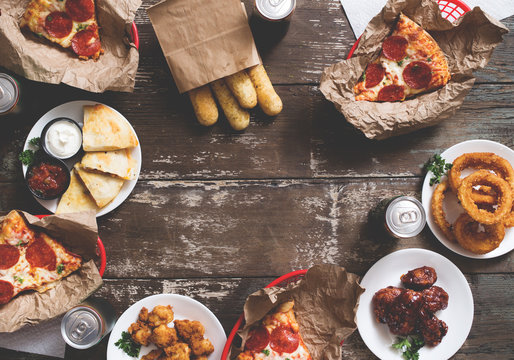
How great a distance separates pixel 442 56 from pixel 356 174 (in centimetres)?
92

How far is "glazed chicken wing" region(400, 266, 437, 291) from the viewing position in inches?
106

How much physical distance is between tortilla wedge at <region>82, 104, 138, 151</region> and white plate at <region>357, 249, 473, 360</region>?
1.75 metres

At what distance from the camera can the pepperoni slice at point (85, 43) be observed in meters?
2.70

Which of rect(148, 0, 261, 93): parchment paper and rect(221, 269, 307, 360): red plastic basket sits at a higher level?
rect(148, 0, 261, 93): parchment paper

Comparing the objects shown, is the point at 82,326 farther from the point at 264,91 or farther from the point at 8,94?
the point at 264,91

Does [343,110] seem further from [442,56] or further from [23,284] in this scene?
[23,284]

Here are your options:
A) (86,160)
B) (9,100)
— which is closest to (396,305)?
(86,160)

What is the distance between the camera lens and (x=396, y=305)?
2670 mm

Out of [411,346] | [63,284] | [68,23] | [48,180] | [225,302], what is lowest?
[411,346]

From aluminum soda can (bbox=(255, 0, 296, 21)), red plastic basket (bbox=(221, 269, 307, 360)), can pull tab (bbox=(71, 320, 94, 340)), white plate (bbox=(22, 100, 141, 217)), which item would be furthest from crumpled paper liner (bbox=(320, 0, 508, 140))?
can pull tab (bbox=(71, 320, 94, 340))

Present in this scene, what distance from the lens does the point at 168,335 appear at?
261 centimetres

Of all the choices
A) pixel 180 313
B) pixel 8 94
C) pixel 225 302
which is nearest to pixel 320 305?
pixel 225 302

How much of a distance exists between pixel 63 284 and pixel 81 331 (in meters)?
0.33

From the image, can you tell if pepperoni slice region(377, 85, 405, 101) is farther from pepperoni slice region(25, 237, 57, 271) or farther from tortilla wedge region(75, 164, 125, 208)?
pepperoni slice region(25, 237, 57, 271)
